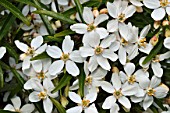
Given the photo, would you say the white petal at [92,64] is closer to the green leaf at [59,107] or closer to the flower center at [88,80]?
the flower center at [88,80]

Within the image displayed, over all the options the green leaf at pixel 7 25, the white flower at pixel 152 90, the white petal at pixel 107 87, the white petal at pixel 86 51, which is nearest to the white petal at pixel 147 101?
the white flower at pixel 152 90

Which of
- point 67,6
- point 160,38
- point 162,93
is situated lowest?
point 162,93

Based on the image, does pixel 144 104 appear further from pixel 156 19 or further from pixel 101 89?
pixel 156 19

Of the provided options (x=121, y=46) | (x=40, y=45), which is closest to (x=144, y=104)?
(x=121, y=46)

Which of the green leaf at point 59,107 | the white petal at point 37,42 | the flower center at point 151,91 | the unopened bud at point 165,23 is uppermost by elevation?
the white petal at point 37,42

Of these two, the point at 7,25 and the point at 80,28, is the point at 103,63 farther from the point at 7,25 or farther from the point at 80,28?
the point at 7,25
